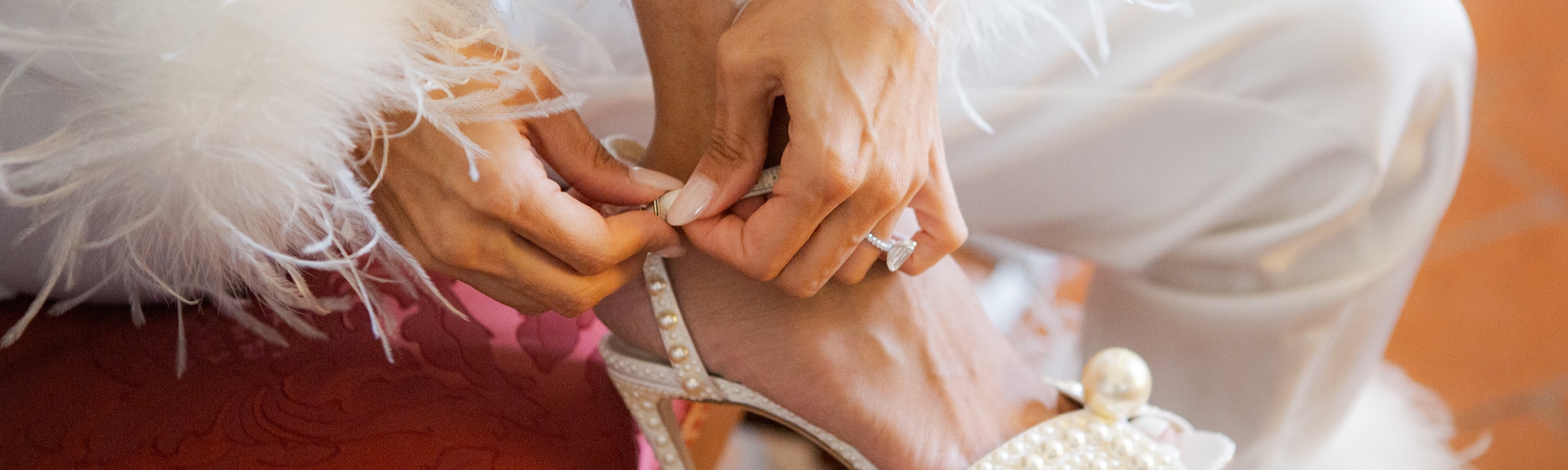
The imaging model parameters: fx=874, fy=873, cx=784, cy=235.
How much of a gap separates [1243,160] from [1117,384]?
284mm

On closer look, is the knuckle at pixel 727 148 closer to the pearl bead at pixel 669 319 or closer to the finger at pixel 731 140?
the finger at pixel 731 140

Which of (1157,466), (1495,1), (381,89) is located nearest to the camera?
(381,89)

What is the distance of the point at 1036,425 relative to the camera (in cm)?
61

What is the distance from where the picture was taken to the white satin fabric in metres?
0.70

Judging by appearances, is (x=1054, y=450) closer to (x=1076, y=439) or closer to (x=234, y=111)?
(x=1076, y=439)

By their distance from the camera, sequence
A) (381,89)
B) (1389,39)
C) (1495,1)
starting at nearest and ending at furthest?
1. (381,89)
2. (1389,39)
3. (1495,1)

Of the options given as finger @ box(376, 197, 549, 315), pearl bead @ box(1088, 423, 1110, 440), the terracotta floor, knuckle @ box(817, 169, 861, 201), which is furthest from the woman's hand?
the terracotta floor

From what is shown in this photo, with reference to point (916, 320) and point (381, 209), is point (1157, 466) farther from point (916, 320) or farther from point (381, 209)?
point (381, 209)

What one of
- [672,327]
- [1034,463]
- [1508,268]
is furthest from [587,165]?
[1508,268]

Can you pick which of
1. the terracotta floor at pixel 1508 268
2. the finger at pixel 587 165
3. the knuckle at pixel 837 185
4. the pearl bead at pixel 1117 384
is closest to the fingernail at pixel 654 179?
the finger at pixel 587 165

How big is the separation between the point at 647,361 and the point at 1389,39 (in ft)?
2.07

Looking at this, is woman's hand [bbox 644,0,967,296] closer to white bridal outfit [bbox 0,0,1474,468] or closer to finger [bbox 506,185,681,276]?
finger [bbox 506,185,681,276]

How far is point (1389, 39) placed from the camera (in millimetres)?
695

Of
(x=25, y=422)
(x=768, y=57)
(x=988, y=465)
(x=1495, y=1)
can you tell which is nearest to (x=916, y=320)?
(x=988, y=465)
